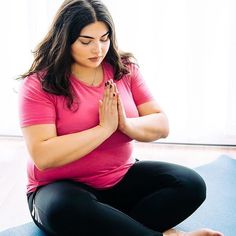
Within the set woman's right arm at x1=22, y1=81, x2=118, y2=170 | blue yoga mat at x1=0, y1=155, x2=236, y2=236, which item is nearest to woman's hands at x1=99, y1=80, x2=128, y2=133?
woman's right arm at x1=22, y1=81, x2=118, y2=170

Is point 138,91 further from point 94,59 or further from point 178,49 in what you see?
point 178,49

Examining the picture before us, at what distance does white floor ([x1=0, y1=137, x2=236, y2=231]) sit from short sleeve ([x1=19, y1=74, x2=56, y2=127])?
0.63 m

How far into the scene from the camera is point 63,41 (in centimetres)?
140

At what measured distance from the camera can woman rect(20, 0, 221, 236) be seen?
4.49 ft

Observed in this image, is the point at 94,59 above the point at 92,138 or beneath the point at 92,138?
above

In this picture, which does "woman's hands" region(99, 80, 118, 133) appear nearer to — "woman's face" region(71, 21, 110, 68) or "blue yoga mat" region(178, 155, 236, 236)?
"woman's face" region(71, 21, 110, 68)

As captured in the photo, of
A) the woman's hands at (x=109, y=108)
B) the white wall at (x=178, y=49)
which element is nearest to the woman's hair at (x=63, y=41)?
the woman's hands at (x=109, y=108)

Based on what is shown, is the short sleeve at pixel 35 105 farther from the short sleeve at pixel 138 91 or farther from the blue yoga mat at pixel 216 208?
the blue yoga mat at pixel 216 208

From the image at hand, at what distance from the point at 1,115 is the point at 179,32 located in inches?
55.9

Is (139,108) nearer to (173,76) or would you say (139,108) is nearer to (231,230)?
(231,230)

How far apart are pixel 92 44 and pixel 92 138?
0.35m

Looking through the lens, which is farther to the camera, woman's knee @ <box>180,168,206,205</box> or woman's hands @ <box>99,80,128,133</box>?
woman's knee @ <box>180,168,206,205</box>

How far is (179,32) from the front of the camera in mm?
2373

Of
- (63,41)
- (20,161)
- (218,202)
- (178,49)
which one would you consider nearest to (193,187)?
(218,202)
